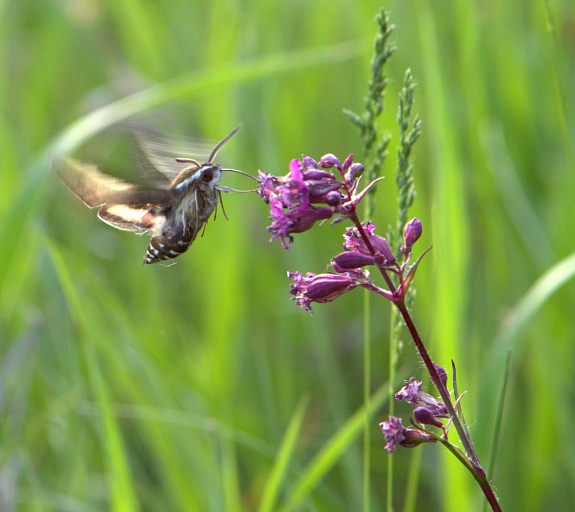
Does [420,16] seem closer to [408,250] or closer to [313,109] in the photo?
[313,109]

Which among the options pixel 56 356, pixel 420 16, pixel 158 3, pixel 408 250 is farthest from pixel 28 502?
pixel 158 3

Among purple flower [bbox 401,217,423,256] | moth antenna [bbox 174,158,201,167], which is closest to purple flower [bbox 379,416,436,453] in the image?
purple flower [bbox 401,217,423,256]

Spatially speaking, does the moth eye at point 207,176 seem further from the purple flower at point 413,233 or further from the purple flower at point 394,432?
the purple flower at point 394,432

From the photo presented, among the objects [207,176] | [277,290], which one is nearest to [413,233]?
[207,176]

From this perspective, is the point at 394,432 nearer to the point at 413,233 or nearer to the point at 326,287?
the point at 326,287

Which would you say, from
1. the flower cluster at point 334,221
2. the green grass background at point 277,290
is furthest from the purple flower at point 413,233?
the green grass background at point 277,290

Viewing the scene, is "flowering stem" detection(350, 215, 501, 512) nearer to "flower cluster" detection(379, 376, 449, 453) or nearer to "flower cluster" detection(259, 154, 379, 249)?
"flower cluster" detection(379, 376, 449, 453)
